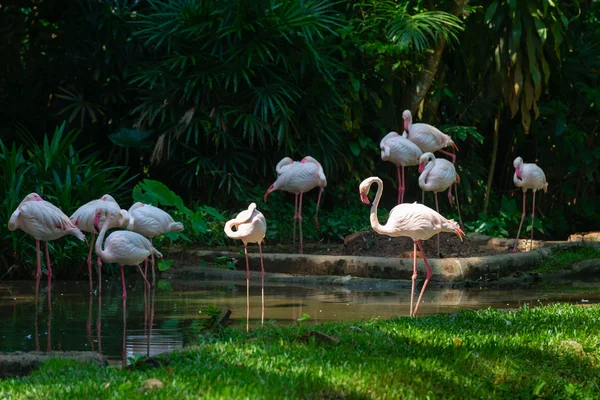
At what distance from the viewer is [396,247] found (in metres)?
10.7

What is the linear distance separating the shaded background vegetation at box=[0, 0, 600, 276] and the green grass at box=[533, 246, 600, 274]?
203 cm

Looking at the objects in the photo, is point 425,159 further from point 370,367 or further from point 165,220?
point 370,367

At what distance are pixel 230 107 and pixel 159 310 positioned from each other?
5414mm

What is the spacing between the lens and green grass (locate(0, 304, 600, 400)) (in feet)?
13.8

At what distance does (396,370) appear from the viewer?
15.1ft

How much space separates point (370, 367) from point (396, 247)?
20.1 feet

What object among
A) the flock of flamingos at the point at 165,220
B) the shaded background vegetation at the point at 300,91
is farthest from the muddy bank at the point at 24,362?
the shaded background vegetation at the point at 300,91

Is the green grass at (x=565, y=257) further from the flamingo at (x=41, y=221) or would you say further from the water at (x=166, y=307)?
the flamingo at (x=41, y=221)

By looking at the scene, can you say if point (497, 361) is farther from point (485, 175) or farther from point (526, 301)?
point (485, 175)

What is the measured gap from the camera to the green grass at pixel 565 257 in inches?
408

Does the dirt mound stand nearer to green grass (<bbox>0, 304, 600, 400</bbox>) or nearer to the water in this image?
the water

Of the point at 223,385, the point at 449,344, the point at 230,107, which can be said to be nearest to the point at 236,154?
the point at 230,107

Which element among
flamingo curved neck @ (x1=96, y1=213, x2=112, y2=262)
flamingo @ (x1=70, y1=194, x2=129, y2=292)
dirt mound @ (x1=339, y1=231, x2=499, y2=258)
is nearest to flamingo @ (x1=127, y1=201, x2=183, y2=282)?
flamingo @ (x1=70, y1=194, x2=129, y2=292)

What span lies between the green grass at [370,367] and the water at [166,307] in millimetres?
708
